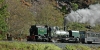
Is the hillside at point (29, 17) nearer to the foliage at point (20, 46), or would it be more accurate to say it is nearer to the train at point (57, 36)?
the train at point (57, 36)

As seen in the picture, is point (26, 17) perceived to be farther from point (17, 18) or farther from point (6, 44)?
point (6, 44)

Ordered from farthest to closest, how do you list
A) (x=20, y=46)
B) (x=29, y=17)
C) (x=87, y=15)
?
(x=29, y=17), (x=87, y=15), (x=20, y=46)

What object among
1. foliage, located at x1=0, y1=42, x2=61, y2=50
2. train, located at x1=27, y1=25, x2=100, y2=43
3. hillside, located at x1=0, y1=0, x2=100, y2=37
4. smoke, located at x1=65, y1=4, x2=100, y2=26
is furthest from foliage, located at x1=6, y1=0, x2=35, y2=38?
foliage, located at x1=0, y1=42, x2=61, y2=50

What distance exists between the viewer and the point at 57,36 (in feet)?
162

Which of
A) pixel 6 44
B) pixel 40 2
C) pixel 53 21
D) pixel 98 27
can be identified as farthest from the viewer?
pixel 40 2

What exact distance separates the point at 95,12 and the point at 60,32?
526 inches

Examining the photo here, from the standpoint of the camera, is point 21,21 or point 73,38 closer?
point 73,38

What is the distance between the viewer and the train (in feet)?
161

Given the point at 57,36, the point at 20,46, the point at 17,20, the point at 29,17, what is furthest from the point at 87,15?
the point at 20,46

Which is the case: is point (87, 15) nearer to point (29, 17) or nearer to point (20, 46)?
point (29, 17)

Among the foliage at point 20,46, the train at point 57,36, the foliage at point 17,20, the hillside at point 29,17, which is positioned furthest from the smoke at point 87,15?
the foliage at point 20,46

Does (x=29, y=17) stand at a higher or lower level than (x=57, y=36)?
higher

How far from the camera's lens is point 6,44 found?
101ft

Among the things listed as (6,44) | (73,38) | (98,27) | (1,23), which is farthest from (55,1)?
(6,44)
